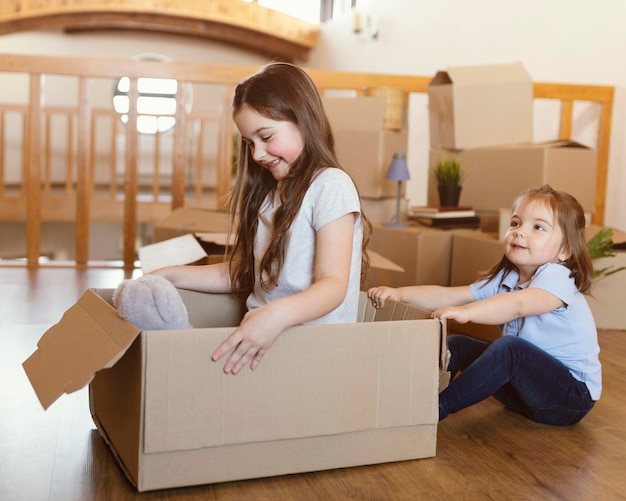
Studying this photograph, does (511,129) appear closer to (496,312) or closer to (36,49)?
(496,312)

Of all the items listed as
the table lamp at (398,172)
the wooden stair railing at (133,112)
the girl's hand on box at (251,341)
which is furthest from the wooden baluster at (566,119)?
the girl's hand on box at (251,341)

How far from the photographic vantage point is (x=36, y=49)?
26.7 feet

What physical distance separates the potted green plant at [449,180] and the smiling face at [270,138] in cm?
175

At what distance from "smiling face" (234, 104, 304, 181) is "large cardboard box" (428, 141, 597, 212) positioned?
170 cm

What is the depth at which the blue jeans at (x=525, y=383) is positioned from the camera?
4.89ft

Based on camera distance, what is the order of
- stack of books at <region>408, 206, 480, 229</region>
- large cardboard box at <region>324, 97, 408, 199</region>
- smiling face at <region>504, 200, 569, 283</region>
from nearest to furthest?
smiling face at <region>504, 200, 569, 283</region> < stack of books at <region>408, 206, 480, 229</region> < large cardboard box at <region>324, 97, 408, 199</region>

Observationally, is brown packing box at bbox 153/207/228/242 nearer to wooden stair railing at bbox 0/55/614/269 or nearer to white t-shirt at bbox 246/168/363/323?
wooden stair railing at bbox 0/55/614/269

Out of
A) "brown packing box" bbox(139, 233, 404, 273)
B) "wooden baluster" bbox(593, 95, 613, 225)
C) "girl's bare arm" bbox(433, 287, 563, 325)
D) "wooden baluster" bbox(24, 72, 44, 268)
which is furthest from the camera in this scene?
"wooden baluster" bbox(593, 95, 613, 225)

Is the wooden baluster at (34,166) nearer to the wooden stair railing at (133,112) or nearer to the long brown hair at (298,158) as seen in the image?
the wooden stair railing at (133,112)

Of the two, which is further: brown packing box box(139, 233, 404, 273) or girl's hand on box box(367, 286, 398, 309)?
brown packing box box(139, 233, 404, 273)

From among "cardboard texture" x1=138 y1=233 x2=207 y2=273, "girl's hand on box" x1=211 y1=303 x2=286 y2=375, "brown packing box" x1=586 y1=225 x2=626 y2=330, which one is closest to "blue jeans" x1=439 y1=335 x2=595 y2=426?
"girl's hand on box" x1=211 y1=303 x2=286 y2=375

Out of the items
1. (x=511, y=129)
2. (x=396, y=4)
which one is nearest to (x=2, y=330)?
(x=511, y=129)

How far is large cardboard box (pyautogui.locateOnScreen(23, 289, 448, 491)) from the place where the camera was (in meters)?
1.13

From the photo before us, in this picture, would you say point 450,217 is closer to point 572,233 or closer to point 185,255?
point 185,255
